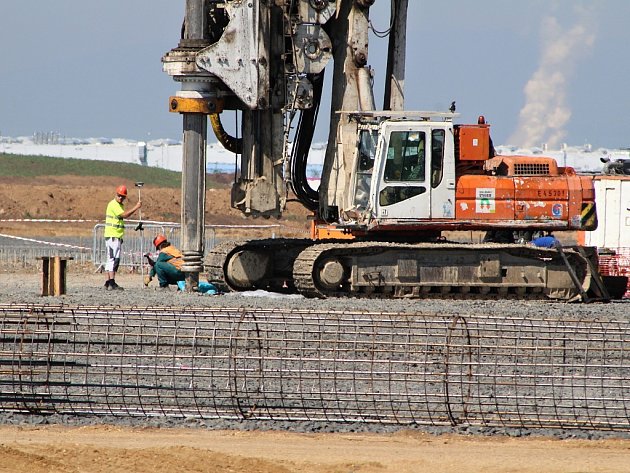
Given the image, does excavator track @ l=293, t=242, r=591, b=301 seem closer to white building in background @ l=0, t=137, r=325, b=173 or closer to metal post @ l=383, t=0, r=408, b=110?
metal post @ l=383, t=0, r=408, b=110

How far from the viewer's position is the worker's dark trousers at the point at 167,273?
21.8 m

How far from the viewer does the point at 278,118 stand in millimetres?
20953

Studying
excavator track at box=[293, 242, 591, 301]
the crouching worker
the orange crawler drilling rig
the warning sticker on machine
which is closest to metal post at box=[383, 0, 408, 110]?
the orange crawler drilling rig

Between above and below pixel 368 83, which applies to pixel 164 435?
below

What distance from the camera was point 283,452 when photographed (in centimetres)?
1009

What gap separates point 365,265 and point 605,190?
38.8ft

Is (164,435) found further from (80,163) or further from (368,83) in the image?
(80,163)

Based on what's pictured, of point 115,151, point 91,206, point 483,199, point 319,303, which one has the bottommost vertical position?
point 319,303

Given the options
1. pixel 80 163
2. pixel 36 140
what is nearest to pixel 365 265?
pixel 80 163

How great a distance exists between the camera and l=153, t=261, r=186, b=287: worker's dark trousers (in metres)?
21.8

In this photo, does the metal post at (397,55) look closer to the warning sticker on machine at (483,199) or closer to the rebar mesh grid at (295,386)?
the warning sticker on machine at (483,199)

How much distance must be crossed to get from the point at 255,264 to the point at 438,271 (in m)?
3.07

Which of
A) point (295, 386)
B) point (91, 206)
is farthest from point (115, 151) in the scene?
point (295, 386)

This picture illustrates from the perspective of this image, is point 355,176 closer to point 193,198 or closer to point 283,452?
point 193,198
